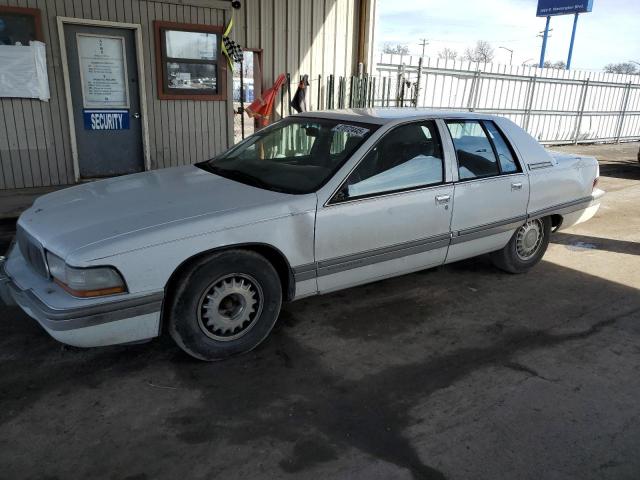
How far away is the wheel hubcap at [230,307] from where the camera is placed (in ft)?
11.0

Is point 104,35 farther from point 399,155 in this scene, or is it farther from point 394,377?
point 394,377

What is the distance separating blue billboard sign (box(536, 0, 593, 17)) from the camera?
74.4ft

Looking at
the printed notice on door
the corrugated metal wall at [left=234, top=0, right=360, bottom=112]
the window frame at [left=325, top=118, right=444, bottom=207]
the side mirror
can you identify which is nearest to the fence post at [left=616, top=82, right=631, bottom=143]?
the corrugated metal wall at [left=234, top=0, right=360, bottom=112]

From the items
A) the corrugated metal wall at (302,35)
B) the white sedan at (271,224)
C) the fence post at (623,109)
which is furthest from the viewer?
the fence post at (623,109)

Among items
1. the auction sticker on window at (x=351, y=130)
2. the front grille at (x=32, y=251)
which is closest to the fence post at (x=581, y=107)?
the auction sticker on window at (x=351, y=130)

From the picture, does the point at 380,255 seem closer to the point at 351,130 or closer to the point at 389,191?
the point at 389,191

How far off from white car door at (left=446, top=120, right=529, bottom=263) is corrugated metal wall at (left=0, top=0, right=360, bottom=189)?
17.2 feet

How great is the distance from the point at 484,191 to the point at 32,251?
344 cm

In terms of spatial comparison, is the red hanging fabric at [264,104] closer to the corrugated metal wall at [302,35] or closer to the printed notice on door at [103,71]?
the corrugated metal wall at [302,35]

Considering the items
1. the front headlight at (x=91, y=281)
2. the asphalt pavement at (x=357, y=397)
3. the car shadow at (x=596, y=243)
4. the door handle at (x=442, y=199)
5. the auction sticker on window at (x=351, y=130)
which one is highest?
the auction sticker on window at (x=351, y=130)

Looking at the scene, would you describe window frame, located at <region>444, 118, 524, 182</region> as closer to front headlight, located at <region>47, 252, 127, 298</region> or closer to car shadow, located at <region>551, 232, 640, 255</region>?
car shadow, located at <region>551, 232, 640, 255</region>

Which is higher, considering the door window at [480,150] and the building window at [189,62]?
the building window at [189,62]

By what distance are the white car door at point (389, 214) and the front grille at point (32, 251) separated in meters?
1.71

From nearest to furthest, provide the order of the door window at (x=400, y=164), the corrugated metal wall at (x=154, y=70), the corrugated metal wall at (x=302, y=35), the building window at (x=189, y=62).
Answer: the door window at (x=400, y=164) → the corrugated metal wall at (x=154, y=70) → the building window at (x=189, y=62) → the corrugated metal wall at (x=302, y=35)
